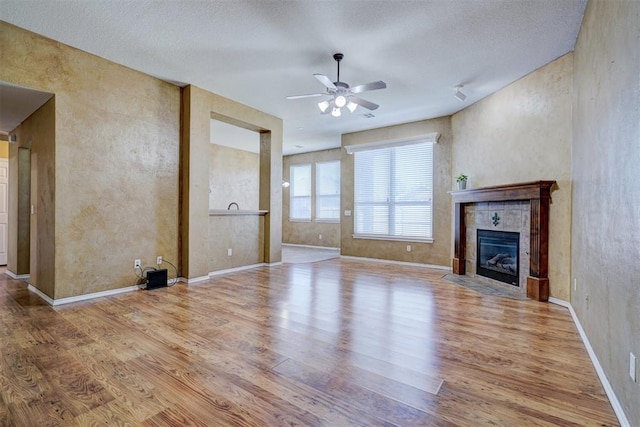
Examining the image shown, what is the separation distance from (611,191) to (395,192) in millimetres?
→ 4754

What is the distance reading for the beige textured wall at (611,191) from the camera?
1584mm

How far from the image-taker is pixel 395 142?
21.8ft

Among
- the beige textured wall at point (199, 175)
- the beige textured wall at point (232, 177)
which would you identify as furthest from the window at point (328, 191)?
the beige textured wall at point (199, 175)

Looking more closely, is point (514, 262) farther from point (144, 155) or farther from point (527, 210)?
point (144, 155)

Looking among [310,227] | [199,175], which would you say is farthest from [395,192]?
[199,175]

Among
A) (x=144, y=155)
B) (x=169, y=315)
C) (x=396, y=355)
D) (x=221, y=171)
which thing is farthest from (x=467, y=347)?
(x=221, y=171)

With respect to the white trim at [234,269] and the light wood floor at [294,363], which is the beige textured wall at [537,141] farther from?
the white trim at [234,269]

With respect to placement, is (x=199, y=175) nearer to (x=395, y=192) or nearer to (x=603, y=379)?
(x=395, y=192)

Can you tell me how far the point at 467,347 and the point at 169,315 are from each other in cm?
288

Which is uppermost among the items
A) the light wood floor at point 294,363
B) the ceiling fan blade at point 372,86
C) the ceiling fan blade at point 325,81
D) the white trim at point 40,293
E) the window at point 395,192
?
the ceiling fan blade at point 325,81

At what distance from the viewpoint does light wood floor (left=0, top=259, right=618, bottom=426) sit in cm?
172

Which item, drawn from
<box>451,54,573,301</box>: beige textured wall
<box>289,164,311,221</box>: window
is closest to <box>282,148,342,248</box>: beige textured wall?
<box>289,164,311,221</box>: window

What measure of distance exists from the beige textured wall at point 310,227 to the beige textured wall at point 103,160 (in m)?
5.00

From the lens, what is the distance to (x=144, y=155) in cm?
436
